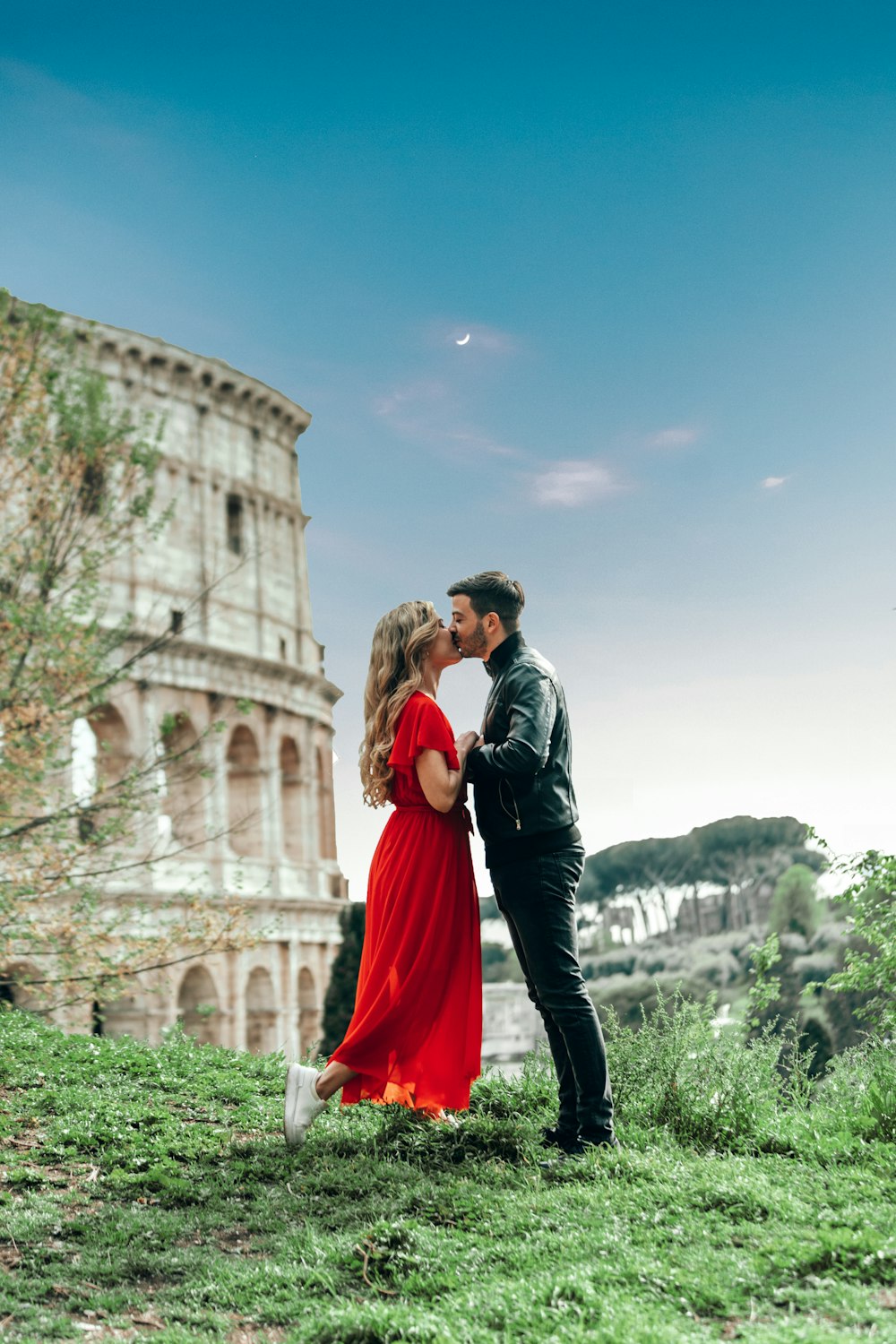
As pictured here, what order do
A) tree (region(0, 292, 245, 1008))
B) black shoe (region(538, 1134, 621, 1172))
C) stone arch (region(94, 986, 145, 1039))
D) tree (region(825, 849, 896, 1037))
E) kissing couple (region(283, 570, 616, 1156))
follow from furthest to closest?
stone arch (region(94, 986, 145, 1039))
tree (region(0, 292, 245, 1008))
tree (region(825, 849, 896, 1037))
kissing couple (region(283, 570, 616, 1156))
black shoe (region(538, 1134, 621, 1172))

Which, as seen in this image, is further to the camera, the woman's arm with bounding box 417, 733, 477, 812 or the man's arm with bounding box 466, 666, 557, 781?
the woman's arm with bounding box 417, 733, 477, 812

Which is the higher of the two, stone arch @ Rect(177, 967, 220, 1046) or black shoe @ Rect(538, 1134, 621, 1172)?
black shoe @ Rect(538, 1134, 621, 1172)

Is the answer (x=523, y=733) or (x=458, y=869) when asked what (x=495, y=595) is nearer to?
→ (x=523, y=733)

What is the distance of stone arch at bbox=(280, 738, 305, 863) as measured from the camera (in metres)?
33.6

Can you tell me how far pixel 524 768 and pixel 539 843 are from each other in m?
0.33

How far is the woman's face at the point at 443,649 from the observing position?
15.2 ft

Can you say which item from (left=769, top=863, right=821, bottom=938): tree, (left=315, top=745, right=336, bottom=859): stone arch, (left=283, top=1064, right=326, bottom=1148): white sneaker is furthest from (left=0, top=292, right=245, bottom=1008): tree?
(left=769, top=863, right=821, bottom=938): tree

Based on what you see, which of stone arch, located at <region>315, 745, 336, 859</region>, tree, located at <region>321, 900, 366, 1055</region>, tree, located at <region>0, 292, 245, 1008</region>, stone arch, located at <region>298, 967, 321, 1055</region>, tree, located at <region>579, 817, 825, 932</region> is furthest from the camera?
tree, located at <region>579, 817, 825, 932</region>

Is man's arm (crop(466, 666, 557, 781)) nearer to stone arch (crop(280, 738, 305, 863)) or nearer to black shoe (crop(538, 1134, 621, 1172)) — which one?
black shoe (crop(538, 1134, 621, 1172))

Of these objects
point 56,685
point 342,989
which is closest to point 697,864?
point 342,989

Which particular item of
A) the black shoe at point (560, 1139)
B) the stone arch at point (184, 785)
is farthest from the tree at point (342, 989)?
the black shoe at point (560, 1139)

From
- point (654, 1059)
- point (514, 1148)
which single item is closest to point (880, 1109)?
point (654, 1059)

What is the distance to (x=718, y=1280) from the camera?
10.3 feet

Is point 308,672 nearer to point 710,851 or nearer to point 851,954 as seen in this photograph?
point 710,851
